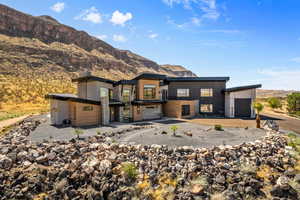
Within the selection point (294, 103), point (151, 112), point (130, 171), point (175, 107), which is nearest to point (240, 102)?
point (175, 107)

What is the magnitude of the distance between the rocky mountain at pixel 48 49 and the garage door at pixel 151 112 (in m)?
46.5

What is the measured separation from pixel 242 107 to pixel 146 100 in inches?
604

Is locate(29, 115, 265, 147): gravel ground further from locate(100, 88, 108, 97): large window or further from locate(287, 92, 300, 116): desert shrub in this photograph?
locate(287, 92, 300, 116): desert shrub

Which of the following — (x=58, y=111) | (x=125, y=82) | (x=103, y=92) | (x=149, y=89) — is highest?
(x=125, y=82)

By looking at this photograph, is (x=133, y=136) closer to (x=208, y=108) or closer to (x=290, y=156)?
(x=290, y=156)

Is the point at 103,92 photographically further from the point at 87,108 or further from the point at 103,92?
the point at 87,108

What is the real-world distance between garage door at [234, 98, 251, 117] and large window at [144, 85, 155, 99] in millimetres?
13272

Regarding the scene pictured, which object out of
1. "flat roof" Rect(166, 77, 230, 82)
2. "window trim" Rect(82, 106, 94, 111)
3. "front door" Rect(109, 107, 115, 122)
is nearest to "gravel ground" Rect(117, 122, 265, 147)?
"window trim" Rect(82, 106, 94, 111)

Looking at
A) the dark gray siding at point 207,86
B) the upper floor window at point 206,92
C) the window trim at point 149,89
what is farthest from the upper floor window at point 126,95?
the upper floor window at point 206,92

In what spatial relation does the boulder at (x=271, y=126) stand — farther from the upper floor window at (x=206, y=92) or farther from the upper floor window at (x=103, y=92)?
the upper floor window at (x=103, y=92)

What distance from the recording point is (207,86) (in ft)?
88.2

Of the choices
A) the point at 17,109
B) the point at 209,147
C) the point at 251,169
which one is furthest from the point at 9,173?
the point at 17,109

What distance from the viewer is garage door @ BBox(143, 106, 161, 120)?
22.9m

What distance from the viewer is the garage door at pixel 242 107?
972 inches
